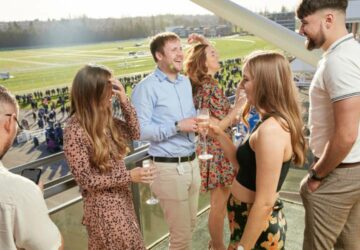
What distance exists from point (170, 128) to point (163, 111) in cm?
13

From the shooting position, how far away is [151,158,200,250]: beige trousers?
221cm

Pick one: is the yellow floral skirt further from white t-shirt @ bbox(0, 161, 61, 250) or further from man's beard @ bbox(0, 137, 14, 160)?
man's beard @ bbox(0, 137, 14, 160)

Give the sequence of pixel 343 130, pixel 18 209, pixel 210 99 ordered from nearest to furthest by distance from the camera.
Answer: pixel 18 209 < pixel 343 130 < pixel 210 99

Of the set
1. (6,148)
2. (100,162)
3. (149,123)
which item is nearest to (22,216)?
(6,148)

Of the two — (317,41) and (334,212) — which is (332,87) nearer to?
(317,41)

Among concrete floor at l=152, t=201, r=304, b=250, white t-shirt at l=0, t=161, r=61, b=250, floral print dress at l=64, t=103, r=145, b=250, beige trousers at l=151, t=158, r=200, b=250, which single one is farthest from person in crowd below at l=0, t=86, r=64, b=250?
concrete floor at l=152, t=201, r=304, b=250

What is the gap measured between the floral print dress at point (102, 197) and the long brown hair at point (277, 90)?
2.61 ft

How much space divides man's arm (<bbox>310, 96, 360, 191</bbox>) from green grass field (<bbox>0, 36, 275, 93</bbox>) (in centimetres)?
71

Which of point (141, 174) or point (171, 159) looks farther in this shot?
point (171, 159)

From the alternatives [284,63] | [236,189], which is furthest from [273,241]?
[284,63]

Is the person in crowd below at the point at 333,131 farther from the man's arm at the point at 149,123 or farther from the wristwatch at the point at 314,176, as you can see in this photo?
the man's arm at the point at 149,123

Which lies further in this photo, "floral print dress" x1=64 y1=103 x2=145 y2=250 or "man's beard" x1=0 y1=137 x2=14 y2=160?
"floral print dress" x1=64 y1=103 x2=145 y2=250

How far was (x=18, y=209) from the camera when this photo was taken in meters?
1.01

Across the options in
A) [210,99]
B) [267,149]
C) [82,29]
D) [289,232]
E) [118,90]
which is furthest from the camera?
[289,232]
